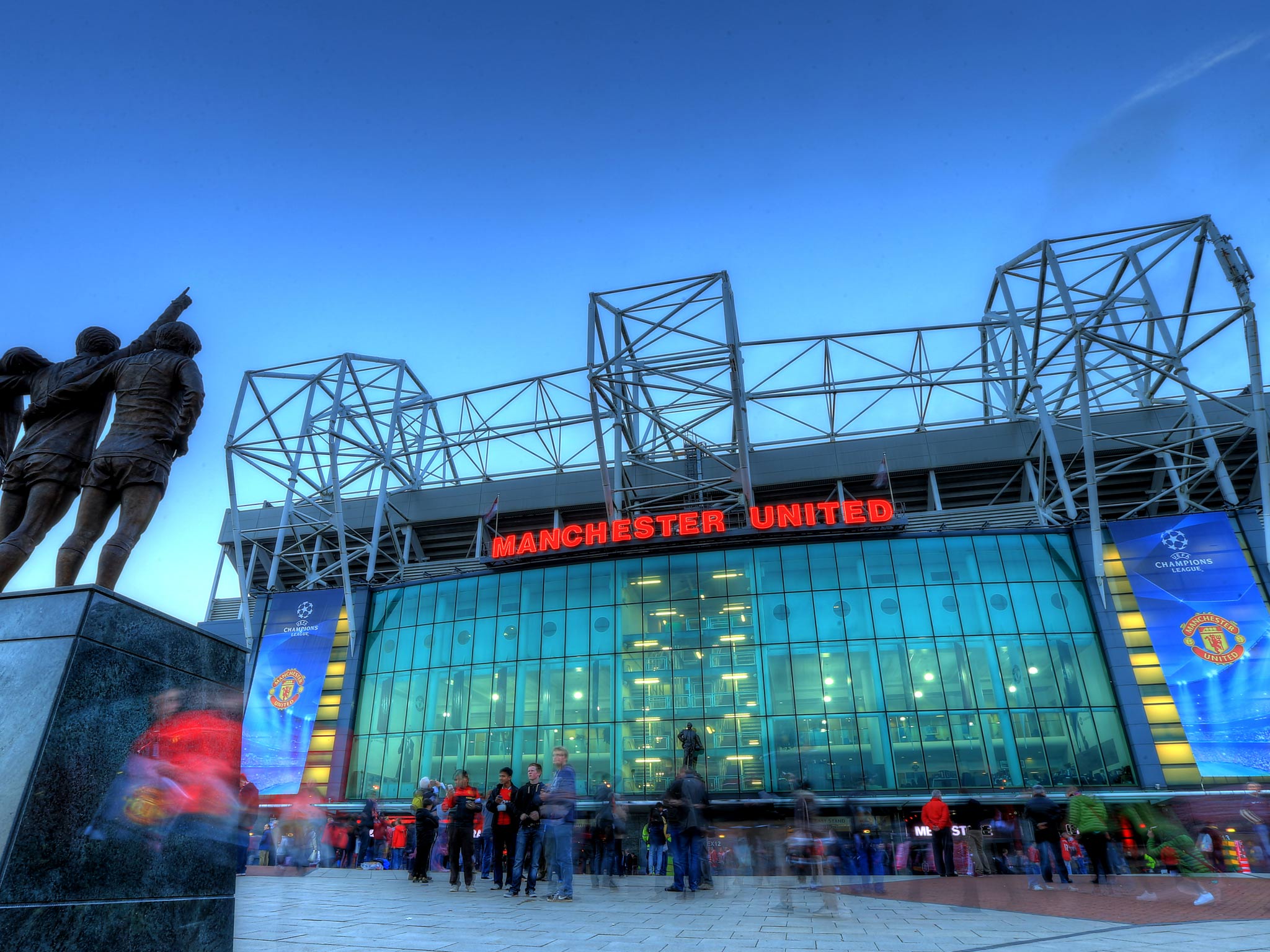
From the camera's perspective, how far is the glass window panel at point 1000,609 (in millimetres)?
26125

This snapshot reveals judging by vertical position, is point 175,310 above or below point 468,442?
below

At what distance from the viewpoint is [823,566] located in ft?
92.0

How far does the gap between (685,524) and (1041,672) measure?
43.9 ft

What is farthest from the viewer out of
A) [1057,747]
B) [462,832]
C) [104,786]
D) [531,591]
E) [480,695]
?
[531,591]

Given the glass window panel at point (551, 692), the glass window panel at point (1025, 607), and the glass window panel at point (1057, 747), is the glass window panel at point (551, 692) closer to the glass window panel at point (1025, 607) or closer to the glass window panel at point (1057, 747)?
the glass window panel at point (1057, 747)

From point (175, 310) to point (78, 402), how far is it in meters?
1.14

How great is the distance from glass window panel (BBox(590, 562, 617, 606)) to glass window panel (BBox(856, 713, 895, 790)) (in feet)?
33.1

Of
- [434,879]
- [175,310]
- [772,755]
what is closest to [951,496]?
[772,755]

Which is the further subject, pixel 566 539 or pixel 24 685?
pixel 566 539

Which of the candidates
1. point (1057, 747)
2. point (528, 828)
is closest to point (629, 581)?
point (1057, 747)

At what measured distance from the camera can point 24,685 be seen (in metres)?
4.18

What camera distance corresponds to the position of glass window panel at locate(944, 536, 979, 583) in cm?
2719

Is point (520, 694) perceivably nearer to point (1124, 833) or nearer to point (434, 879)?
point (434, 879)

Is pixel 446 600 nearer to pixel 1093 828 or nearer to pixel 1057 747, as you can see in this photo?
pixel 1057 747
